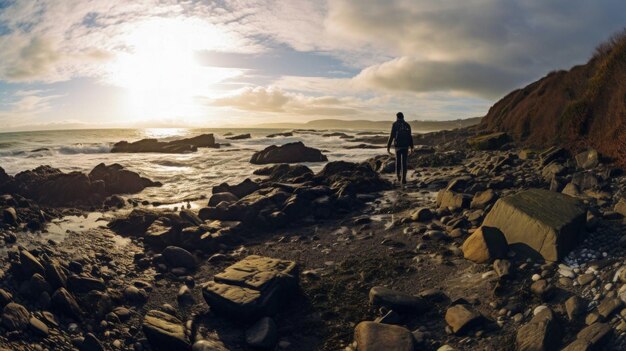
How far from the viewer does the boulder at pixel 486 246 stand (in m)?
6.48

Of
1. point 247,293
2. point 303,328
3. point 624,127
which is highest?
point 624,127

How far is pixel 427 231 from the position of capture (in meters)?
8.43

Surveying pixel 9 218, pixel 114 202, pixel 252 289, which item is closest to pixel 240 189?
pixel 114 202

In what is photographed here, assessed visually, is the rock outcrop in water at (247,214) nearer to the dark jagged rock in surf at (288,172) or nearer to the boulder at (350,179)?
the boulder at (350,179)

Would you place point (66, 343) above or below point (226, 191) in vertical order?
below

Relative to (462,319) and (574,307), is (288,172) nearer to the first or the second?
(462,319)

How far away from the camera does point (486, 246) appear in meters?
6.53

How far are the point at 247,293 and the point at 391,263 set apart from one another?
274cm

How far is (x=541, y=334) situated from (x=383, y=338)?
1726 mm

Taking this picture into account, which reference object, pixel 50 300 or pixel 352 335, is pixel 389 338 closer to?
pixel 352 335

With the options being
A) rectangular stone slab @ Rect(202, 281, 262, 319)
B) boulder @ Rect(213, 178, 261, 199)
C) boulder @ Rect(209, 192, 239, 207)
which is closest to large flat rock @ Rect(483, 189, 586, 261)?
rectangular stone slab @ Rect(202, 281, 262, 319)

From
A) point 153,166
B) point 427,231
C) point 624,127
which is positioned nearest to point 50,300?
point 427,231

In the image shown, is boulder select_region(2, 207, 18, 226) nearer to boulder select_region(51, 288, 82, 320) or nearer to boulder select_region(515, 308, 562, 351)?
boulder select_region(51, 288, 82, 320)

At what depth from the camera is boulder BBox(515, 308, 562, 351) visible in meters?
4.37
